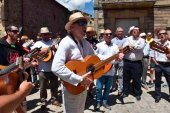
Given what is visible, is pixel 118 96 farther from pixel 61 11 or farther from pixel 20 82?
pixel 61 11

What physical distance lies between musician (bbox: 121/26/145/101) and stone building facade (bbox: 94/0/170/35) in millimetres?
9054

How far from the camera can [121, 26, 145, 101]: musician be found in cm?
875

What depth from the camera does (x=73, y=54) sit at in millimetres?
4543

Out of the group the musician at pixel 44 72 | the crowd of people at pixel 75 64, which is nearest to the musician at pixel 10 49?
the crowd of people at pixel 75 64

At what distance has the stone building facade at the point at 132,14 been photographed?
707 inches

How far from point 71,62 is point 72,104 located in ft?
1.94

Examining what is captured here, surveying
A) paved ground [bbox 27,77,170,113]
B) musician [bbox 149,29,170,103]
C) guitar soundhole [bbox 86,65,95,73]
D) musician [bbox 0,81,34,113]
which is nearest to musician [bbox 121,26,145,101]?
paved ground [bbox 27,77,170,113]

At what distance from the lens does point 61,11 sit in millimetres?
32281

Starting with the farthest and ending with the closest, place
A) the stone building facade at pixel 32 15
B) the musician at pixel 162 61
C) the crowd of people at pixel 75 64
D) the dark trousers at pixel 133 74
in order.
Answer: the stone building facade at pixel 32 15, the dark trousers at pixel 133 74, the musician at pixel 162 61, the crowd of people at pixel 75 64

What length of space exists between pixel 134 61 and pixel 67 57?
184 inches

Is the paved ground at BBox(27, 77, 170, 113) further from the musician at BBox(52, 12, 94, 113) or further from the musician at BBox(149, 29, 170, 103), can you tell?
the musician at BBox(52, 12, 94, 113)

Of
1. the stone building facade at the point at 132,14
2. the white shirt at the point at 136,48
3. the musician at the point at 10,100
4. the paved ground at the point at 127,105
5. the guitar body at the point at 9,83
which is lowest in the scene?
the paved ground at the point at 127,105

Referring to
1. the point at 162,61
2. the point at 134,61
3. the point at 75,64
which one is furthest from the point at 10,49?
the point at 162,61

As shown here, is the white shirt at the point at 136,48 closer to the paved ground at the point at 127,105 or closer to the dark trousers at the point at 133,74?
the dark trousers at the point at 133,74
